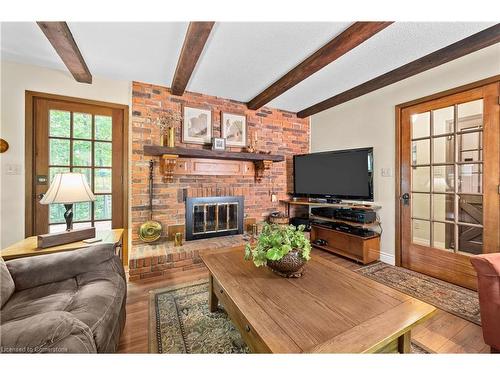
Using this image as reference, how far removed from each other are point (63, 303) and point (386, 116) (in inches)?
138

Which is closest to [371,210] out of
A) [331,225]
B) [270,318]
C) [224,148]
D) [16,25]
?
[331,225]

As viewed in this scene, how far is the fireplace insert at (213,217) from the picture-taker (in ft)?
9.68

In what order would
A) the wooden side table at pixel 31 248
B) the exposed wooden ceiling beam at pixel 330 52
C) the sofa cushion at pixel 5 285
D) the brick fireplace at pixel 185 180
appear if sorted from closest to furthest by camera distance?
the sofa cushion at pixel 5 285 → the wooden side table at pixel 31 248 → the exposed wooden ceiling beam at pixel 330 52 → the brick fireplace at pixel 185 180

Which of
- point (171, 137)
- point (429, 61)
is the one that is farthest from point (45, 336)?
point (429, 61)

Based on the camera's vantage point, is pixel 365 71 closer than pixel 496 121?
No

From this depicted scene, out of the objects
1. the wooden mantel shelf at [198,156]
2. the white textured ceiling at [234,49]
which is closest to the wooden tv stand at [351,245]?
the wooden mantel shelf at [198,156]

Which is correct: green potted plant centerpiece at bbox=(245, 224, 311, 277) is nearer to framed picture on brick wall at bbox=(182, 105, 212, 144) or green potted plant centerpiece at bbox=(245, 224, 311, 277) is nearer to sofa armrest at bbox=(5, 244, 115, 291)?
sofa armrest at bbox=(5, 244, 115, 291)

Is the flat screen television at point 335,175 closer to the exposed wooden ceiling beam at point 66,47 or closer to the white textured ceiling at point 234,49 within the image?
the white textured ceiling at point 234,49

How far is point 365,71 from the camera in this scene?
2369mm

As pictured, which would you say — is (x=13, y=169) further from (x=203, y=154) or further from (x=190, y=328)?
(x=190, y=328)

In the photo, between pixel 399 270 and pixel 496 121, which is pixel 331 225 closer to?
pixel 399 270

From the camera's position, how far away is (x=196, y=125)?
9.84 ft

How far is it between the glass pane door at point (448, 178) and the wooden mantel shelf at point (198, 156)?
5.81ft
